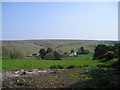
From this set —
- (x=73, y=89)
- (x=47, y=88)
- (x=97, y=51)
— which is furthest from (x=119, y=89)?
(x=97, y=51)

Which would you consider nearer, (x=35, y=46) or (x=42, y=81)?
(x=42, y=81)

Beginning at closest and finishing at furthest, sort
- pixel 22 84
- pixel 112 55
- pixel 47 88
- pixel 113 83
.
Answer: pixel 113 83, pixel 47 88, pixel 22 84, pixel 112 55

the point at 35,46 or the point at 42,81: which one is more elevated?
the point at 35,46

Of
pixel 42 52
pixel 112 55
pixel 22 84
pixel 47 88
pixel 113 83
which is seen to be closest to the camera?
pixel 113 83

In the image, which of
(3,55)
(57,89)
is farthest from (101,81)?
(3,55)

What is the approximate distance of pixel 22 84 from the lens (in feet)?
30.4

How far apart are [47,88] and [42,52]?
153 feet

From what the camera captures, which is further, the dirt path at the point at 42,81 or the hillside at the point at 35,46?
the hillside at the point at 35,46

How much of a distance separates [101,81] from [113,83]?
608 mm

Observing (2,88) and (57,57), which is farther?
(57,57)

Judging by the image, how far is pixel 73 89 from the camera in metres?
7.39

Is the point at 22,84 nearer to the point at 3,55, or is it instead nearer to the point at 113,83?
the point at 113,83

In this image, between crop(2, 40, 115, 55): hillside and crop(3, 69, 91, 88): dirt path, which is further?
crop(2, 40, 115, 55): hillside

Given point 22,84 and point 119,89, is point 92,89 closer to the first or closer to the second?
point 119,89
